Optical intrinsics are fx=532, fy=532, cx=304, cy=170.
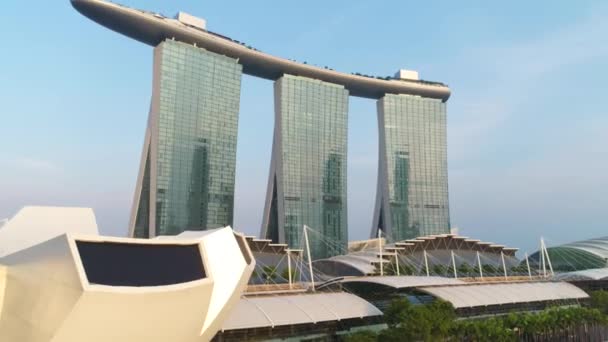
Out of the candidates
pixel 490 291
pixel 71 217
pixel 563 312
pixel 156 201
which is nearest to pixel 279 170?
pixel 156 201

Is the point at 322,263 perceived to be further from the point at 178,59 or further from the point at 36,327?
the point at 36,327

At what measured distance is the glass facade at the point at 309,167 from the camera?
438 ft

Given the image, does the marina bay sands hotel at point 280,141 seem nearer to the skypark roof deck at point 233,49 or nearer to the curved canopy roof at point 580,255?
the skypark roof deck at point 233,49

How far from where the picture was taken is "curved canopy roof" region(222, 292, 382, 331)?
45250 mm

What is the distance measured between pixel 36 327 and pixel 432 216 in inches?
5546

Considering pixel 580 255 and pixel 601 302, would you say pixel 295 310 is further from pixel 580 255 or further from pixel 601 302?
pixel 580 255

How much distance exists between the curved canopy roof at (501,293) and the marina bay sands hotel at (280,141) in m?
63.6

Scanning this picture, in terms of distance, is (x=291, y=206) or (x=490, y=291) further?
(x=291, y=206)

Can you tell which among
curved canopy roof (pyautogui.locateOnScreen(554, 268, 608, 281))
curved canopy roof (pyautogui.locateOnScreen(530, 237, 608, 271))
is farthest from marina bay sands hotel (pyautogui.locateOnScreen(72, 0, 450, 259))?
curved canopy roof (pyautogui.locateOnScreen(554, 268, 608, 281))

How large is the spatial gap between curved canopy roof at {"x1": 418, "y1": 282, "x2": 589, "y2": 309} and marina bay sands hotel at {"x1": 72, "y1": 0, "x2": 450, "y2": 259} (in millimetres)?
63605

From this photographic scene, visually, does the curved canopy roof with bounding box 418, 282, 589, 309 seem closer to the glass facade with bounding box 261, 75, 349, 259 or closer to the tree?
the tree

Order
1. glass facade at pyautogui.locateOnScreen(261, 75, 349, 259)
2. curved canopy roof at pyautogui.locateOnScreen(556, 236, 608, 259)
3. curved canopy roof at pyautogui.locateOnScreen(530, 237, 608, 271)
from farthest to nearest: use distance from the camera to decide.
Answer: glass facade at pyautogui.locateOnScreen(261, 75, 349, 259), curved canopy roof at pyautogui.locateOnScreen(556, 236, 608, 259), curved canopy roof at pyautogui.locateOnScreen(530, 237, 608, 271)

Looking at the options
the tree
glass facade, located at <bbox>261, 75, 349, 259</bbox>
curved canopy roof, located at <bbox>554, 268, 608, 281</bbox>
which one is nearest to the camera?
the tree

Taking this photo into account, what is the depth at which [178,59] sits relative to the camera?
116250mm
